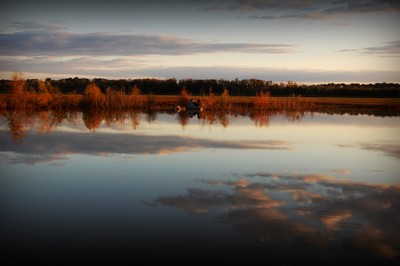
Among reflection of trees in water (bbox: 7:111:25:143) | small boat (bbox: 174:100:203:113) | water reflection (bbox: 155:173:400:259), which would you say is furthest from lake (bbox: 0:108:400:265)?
small boat (bbox: 174:100:203:113)

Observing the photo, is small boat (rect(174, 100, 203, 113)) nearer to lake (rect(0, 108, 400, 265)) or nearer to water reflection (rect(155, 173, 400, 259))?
lake (rect(0, 108, 400, 265))

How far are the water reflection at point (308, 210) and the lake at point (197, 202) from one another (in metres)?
0.02

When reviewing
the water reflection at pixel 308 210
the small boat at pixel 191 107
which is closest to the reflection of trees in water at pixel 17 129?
the water reflection at pixel 308 210

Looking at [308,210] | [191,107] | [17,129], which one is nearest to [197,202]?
[308,210]

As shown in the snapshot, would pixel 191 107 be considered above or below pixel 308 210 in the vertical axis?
above

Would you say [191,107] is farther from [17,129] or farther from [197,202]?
[197,202]

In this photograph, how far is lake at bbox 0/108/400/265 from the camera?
18.9ft

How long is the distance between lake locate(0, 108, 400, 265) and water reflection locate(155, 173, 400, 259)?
19 millimetres

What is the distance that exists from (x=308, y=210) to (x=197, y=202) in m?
1.96

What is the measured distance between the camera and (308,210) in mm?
7508

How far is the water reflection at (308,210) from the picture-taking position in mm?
6137

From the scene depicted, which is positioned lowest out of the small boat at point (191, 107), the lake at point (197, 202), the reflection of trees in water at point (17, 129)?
the lake at point (197, 202)

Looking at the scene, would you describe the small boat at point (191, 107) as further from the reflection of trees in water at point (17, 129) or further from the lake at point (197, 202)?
the lake at point (197, 202)

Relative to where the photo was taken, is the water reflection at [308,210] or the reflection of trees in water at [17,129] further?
the reflection of trees in water at [17,129]
